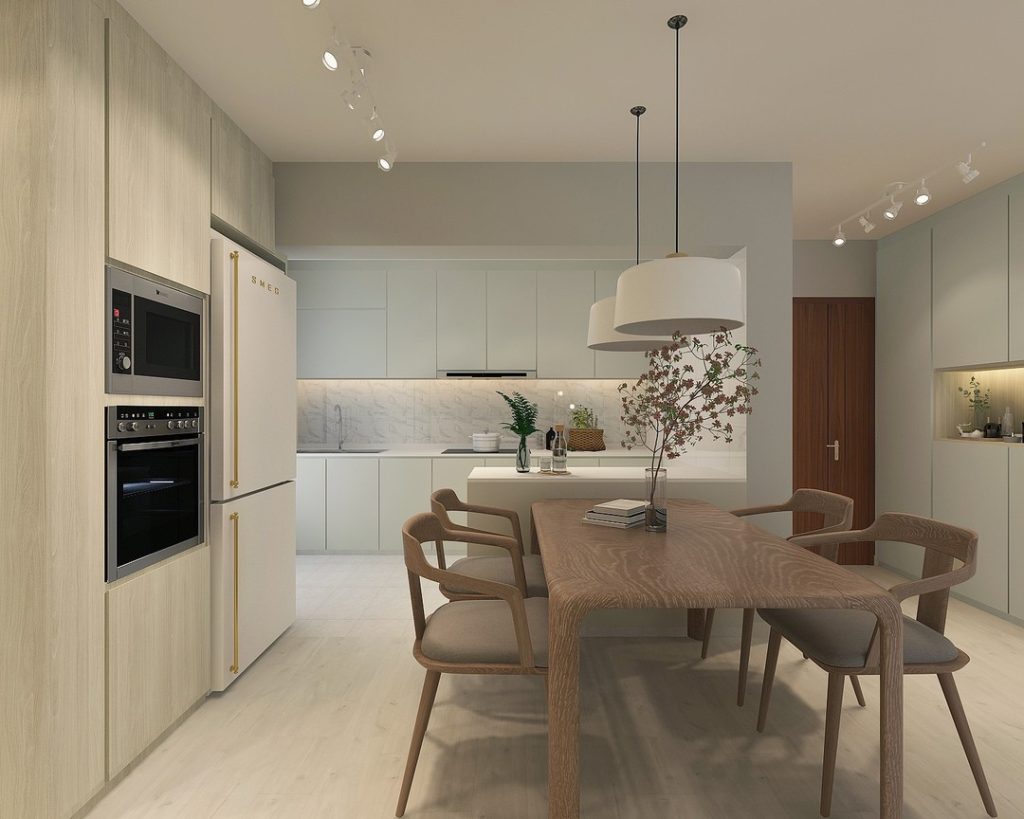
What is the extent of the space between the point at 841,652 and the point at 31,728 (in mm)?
2324

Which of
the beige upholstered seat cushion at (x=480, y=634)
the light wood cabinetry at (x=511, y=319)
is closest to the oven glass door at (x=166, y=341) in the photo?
the beige upholstered seat cushion at (x=480, y=634)

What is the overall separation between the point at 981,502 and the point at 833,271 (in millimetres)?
2082

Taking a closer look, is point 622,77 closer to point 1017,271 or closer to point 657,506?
point 657,506

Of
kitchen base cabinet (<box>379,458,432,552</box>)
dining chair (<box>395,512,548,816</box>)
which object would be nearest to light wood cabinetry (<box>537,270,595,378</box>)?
kitchen base cabinet (<box>379,458,432,552</box>)

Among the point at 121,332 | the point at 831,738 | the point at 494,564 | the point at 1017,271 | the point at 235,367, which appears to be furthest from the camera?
the point at 1017,271

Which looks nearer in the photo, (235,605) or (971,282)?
(235,605)

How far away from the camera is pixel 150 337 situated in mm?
2285

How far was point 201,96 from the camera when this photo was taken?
8.83 feet

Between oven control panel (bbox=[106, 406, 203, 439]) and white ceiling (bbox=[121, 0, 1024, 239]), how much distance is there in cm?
137

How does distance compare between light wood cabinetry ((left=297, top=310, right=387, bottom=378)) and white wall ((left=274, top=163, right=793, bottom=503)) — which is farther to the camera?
light wood cabinetry ((left=297, top=310, right=387, bottom=378))

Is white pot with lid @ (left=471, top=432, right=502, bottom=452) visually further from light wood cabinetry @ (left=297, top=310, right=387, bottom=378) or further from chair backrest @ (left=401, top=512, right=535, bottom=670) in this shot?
chair backrest @ (left=401, top=512, right=535, bottom=670)

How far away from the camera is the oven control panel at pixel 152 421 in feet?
6.81

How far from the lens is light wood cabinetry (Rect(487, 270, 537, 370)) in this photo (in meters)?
5.54

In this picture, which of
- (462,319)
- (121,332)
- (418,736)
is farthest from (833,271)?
(121,332)
